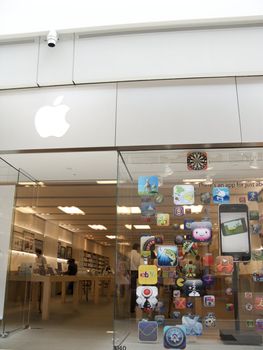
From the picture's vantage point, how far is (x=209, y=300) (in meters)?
4.15

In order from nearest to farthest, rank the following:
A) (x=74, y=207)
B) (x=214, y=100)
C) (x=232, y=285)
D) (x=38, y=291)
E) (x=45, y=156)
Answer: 1. (x=232, y=285)
2. (x=214, y=100)
3. (x=45, y=156)
4. (x=38, y=291)
5. (x=74, y=207)

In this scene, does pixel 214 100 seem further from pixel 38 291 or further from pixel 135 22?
pixel 38 291

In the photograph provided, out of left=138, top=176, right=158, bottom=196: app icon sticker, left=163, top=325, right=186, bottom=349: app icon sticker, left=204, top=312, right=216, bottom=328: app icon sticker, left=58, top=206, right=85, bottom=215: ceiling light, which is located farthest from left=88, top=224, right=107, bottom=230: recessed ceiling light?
left=204, top=312, right=216, bottom=328: app icon sticker

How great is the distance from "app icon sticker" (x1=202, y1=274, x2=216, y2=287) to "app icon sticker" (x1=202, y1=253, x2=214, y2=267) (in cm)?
12

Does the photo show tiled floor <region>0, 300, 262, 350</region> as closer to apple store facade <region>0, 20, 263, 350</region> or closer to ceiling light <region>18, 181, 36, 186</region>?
apple store facade <region>0, 20, 263, 350</region>

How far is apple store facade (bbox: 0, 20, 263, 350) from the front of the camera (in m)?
4.18

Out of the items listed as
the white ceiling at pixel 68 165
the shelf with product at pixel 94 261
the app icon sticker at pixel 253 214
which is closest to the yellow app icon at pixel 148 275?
the app icon sticker at pixel 253 214

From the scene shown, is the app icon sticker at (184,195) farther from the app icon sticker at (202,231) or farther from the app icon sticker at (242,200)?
the app icon sticker at (242,200)

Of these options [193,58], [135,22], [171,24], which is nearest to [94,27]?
[135,22]

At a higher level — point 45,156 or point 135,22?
point 135,22

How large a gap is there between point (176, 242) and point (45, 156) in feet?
7.78

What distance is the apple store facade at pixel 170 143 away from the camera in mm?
4184

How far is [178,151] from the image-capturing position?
15.0 ft

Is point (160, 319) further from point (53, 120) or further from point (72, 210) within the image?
point (72, 210)
